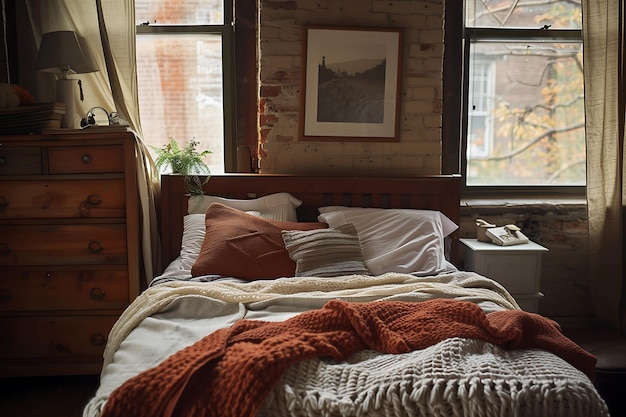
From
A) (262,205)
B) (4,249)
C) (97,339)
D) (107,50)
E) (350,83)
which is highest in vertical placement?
(107,50)

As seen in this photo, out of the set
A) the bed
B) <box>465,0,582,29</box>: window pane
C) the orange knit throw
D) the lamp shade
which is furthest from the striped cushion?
<box>465,0,582,29</box>: window pane

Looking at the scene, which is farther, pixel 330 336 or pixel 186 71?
pixel 186 71

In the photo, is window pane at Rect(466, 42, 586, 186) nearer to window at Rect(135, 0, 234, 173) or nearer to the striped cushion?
the striped cushion

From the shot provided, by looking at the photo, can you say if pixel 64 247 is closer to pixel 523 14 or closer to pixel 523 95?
pixel 523 95

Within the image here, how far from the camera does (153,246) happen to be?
303 centimetres

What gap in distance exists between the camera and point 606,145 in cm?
322

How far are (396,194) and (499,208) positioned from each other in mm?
688

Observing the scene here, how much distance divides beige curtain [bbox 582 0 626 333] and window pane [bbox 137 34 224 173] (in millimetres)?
2083

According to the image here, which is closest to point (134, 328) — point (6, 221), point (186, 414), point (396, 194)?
point (186, 414)

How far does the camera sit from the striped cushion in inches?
96.7

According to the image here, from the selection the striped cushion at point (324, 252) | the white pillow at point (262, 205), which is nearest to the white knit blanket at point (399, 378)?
the striped cushion at point (324, 252)

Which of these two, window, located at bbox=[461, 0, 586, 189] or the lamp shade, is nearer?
the lamp shade

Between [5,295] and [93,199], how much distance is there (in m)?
0.62

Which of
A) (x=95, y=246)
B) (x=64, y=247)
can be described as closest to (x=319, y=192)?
(x=95, y=246)
